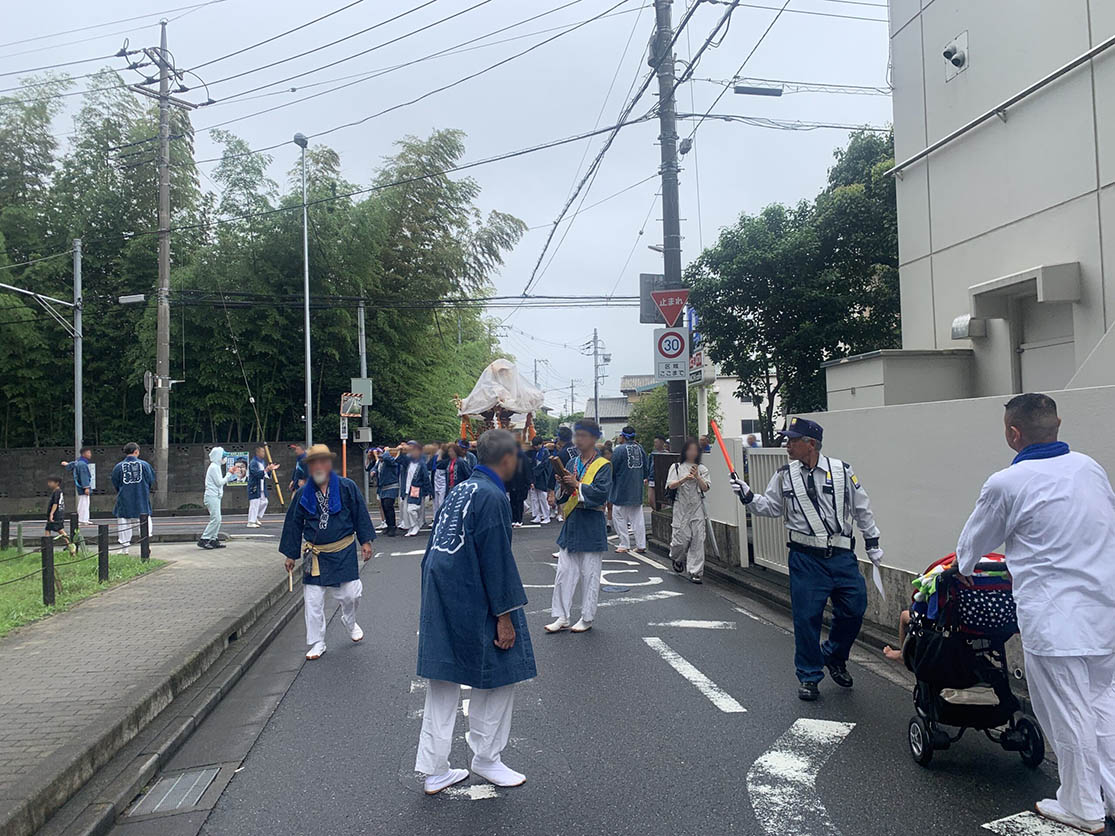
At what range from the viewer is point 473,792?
415 centimetres

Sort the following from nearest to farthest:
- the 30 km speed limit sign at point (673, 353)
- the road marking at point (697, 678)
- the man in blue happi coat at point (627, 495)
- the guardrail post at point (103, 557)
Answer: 1. the road marking at point (697, 678)
2. the guardrail post at point (103, 557)
3. the man in blue happi coat at point (627, 495)
4. the 30 km speed limit sign at point (673, 353)

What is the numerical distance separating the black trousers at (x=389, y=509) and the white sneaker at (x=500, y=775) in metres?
13.2

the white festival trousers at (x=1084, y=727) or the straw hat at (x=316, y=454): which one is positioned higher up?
the straw hat at (x=316, y=454)

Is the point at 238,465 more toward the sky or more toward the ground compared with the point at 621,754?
more toward the sky

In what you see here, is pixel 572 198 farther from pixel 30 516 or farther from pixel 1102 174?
pixel 30 516

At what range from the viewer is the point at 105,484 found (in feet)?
95.2

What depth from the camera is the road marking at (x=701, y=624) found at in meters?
7.79

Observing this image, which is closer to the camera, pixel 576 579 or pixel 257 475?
pixel 576 579

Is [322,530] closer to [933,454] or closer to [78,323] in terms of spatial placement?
[933,454]

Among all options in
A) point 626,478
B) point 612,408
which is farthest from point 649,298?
point 612,408

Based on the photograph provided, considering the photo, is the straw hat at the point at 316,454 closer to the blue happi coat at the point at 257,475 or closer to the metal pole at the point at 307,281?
the blue happi coat at the point at 257,475

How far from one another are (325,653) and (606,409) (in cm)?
7939

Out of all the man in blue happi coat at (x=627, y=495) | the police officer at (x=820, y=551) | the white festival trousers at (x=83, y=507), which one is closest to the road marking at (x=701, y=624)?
the police officer at (x=820, y=551)

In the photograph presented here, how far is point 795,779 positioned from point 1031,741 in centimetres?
117
